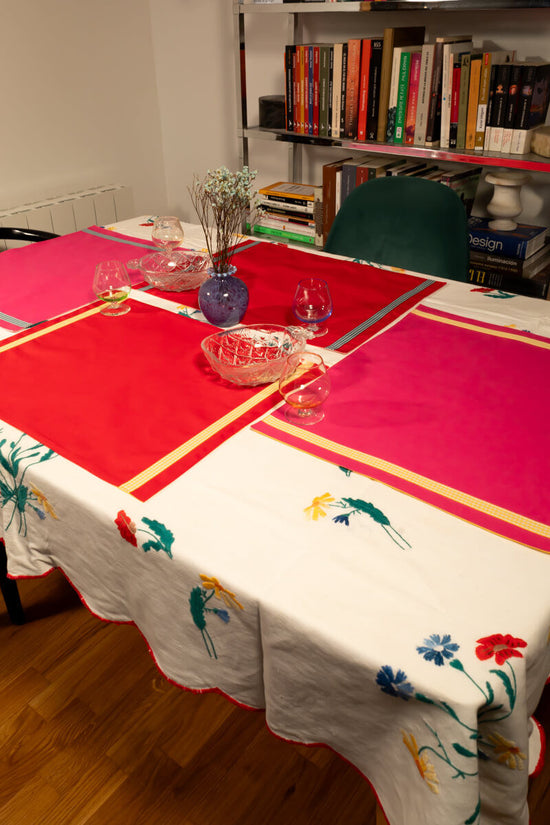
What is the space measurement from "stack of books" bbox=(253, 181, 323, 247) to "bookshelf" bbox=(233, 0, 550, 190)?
0.20 metres

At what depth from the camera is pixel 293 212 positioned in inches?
107

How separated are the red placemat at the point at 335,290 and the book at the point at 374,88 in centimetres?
91

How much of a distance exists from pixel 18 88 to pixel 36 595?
2.21m

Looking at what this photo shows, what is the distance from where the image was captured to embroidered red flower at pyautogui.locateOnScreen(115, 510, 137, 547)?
0.84 meters

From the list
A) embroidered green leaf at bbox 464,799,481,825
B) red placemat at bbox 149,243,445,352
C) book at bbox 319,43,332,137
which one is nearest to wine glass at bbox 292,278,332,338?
red placemat at bbox 149,243,445,352

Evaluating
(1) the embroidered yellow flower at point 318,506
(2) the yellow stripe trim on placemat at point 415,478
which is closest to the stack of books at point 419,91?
(2) the yellow stripe trim on placemat at point 415,478

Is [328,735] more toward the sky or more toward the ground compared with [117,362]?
more toward the ground

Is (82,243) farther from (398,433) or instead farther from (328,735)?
(328,735)

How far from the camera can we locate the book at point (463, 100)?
2.11 m

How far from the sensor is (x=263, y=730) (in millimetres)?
1383

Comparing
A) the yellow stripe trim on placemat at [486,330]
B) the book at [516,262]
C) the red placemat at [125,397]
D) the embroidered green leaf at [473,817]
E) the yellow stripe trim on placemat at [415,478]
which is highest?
the yellow stripe trim on placemat at [486,330]

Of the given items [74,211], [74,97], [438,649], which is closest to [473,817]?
[438,649]

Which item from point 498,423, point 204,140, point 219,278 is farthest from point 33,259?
point 204,140

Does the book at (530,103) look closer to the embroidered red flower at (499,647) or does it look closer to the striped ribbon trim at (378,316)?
the striped ribbon trim at (378,316)
